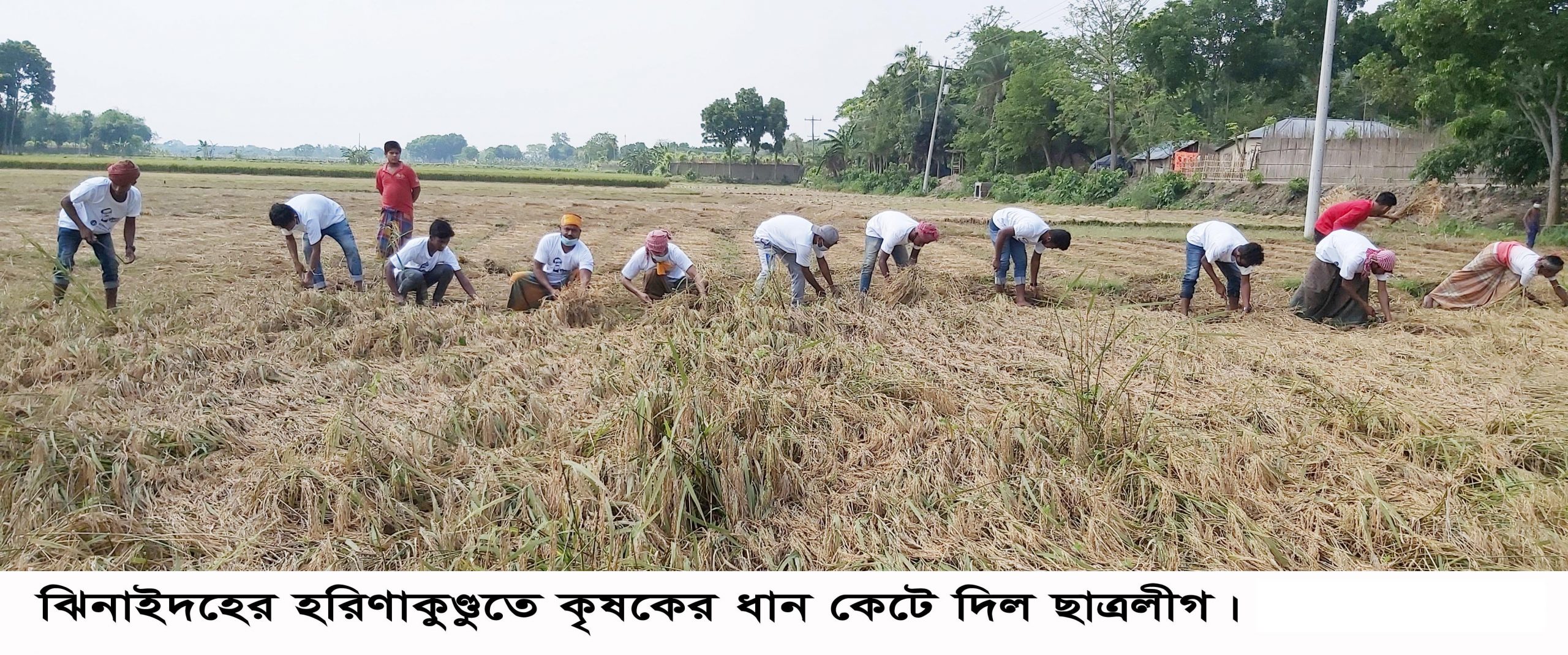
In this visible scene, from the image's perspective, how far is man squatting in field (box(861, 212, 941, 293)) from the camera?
7180 millimetres

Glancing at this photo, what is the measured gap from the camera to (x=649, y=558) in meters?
2.73

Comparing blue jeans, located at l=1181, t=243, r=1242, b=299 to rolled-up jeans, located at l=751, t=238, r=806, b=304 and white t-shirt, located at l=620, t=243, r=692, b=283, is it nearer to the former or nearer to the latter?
rolled-up jeans, located at l=751, t=238, r=806, b=304

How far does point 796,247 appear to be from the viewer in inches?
259

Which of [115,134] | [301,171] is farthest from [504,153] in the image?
[301,171]

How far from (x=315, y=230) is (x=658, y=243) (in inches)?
117

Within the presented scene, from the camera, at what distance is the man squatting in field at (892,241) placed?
7180 mm

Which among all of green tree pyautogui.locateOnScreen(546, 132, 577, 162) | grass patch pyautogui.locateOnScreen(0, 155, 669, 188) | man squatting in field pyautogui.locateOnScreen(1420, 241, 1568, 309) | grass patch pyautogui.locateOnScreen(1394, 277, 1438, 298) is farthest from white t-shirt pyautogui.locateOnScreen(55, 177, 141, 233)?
green tree pyautogui.locateOnScreen(546, 132, 577, 162)

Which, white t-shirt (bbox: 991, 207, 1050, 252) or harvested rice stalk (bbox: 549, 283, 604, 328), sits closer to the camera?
harvested rice stalk (bbox: 549, 283, 604, 328)

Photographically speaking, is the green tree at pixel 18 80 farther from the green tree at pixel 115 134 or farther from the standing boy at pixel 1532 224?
the standing boy at pixel 1532 224

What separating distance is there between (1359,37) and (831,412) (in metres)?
44.5

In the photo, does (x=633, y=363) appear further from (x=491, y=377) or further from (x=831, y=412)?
(x=831, y=412)

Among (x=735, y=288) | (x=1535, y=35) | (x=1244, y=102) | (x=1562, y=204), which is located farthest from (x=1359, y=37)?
(x=735, y=288)

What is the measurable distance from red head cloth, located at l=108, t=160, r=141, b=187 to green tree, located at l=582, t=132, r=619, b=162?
323 ft

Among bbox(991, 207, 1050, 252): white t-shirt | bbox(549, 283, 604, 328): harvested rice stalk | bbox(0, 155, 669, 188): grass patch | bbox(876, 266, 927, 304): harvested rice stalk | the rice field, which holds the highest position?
bbox(0, 155, 669, 188): grass patch
